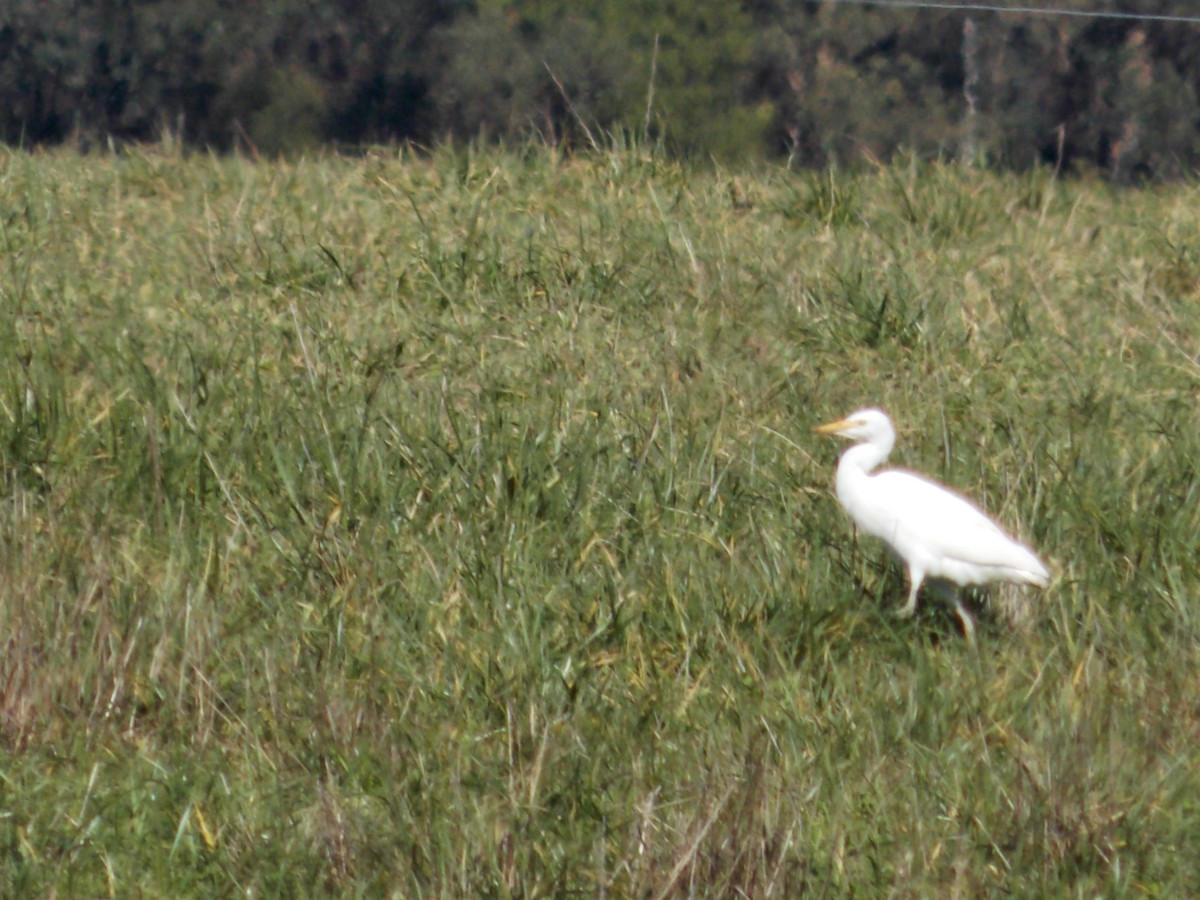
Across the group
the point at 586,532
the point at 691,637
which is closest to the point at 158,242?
the point at 586,532

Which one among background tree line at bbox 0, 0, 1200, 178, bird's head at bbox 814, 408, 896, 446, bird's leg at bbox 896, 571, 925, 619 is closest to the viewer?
bird's leg at bbox 896, 571, 925, 619

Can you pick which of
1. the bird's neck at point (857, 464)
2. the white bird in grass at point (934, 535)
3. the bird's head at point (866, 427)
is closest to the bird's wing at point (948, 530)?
the white bird in grass at point (934, 535)

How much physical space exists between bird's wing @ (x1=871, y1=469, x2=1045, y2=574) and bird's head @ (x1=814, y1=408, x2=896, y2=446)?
15.4 inches

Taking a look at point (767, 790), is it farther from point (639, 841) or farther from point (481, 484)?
point (481, 484)

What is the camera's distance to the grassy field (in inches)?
134

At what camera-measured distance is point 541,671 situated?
13.1 ft

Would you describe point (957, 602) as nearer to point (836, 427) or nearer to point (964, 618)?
point (964, 618)

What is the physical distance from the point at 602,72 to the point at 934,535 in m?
33.4

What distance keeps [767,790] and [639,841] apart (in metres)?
0.31

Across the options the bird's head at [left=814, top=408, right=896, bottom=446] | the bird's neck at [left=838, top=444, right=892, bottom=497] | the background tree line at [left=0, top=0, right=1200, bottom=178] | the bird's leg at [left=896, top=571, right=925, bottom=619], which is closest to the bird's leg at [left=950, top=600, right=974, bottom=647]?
the bird's leg at [left=896, top=571, right=925, bottom=619]

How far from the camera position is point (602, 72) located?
36688 mm

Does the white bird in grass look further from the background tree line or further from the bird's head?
the background tree line

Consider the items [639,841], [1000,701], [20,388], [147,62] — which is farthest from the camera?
[147,62]

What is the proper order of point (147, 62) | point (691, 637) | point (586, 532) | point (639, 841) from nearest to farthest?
point (639, 841), point (691, 637), point (586, 532), point (147, 62)
